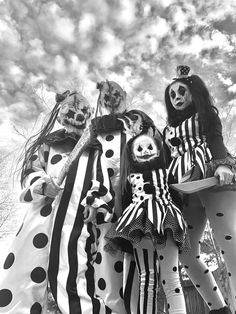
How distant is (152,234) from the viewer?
1.84 m

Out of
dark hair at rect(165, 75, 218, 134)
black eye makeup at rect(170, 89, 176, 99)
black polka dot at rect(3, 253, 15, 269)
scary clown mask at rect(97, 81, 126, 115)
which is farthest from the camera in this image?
scary clown mask at rect(97, 81, 126, 115)

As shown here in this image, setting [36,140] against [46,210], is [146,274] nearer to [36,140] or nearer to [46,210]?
[46,210]

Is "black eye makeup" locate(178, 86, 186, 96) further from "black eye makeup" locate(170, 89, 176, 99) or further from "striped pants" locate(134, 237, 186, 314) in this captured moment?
"striped pants" locate(134, 237, 186, 314)

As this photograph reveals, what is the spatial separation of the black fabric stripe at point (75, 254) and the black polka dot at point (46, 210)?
0.20 meters

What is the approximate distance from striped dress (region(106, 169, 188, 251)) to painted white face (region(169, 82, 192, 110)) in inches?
24.9

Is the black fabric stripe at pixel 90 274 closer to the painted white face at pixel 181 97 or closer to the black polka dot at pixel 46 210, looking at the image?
the black polka dot at pixel 46 210

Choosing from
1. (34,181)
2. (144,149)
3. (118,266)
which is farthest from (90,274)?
(144,149)

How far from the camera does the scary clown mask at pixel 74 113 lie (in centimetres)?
252

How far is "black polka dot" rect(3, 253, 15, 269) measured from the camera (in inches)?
76.4

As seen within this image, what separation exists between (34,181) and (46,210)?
0.21 metres

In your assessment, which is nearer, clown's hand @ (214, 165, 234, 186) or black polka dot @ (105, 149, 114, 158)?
clown's hand @ (214, 165, 234, 186)

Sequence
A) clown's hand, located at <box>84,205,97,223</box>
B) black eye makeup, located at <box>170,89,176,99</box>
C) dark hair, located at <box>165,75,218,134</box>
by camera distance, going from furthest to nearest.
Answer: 1. black eye makeup, located at <box>170,89,176,99</box>
2. dark hair, located at <box>165,75,218,134</box>
3. clown's hand, located at <box>84,205,97,223</box>

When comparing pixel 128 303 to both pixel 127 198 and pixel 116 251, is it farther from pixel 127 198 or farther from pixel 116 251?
pixel 127 198

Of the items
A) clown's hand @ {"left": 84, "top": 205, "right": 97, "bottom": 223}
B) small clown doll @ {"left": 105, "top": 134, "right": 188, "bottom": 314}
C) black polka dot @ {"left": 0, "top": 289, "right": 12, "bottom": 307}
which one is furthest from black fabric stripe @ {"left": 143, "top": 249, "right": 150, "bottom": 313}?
black polka dot @ {"left": 0, "top": 289, "right": 12, "bottom": 307}
